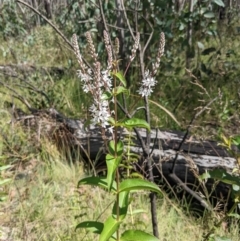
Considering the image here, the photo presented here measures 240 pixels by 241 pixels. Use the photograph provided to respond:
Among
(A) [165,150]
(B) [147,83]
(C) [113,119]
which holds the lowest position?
(A) [165,150]

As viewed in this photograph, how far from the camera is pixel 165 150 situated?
2.72 metres

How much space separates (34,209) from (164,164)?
2.72 ft

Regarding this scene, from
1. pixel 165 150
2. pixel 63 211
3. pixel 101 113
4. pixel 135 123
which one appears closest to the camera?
pixel 101 113

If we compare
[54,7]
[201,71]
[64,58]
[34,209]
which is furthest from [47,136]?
[54,7]

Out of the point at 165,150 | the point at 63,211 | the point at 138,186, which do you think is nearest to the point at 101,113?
the point at 138,186

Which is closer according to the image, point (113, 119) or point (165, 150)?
point (113, 119)

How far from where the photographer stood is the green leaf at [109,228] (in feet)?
4.40

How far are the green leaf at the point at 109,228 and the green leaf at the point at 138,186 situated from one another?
0.11 m

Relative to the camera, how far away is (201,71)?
404 centimetres

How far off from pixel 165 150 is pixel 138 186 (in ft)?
4.56

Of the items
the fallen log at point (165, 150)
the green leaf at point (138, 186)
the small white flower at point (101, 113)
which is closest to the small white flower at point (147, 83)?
the small white flower at point (101, 113)

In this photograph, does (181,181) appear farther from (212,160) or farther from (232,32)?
(232,32)

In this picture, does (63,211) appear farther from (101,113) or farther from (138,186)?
(101,113)

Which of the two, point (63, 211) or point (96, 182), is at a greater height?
point (96, 182)
